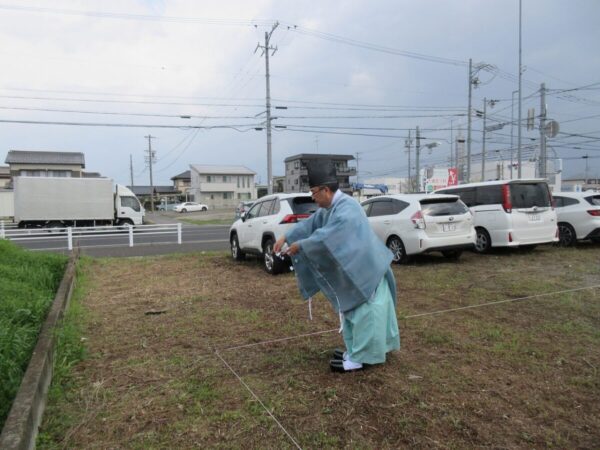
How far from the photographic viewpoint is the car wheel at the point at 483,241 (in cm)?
984

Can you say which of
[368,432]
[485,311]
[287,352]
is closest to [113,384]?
[287,352]

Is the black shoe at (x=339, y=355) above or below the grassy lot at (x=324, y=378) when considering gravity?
above

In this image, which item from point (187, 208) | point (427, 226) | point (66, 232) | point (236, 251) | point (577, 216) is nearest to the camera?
point (427, 226)

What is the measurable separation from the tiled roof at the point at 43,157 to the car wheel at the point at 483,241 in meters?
52.8

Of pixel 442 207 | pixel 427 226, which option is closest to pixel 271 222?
pixel 427 226

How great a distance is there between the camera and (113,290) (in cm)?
732

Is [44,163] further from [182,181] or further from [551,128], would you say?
[551,128]

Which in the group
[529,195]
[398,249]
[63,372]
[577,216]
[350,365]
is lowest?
[63,372]

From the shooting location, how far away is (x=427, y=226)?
8.45m

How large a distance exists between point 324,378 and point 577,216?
9.96 metres

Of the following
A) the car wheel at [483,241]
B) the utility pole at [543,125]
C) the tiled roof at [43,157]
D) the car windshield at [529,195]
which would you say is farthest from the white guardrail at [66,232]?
the tiled roof at [43,157]

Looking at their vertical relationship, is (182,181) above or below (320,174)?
above

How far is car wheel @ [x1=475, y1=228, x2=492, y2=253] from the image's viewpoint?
984cm

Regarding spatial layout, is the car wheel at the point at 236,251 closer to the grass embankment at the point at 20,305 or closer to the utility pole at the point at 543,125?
the grass embankment at the point at 20,305
